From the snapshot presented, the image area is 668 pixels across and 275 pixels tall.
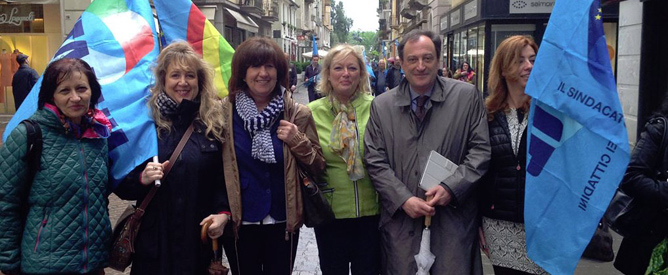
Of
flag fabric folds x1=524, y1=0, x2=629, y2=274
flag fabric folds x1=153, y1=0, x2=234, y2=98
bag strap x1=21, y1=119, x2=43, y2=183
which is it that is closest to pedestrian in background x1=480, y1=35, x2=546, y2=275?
flag fabric folds x1=524, y1=0, x2=629, y2=274

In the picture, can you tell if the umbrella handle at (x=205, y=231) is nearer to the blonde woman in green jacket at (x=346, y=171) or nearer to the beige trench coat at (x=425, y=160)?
the blonde woman in green jacket at (x=346, y=171)

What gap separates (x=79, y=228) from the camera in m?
3.01

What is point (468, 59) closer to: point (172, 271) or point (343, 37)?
point (172, 271)

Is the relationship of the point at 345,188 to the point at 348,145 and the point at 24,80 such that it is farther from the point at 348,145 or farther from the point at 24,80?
the point at 24,80

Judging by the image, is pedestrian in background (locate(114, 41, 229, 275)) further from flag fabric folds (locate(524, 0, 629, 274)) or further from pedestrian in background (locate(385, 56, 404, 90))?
pedestrian in background (locate(385, 56, 404, 90))

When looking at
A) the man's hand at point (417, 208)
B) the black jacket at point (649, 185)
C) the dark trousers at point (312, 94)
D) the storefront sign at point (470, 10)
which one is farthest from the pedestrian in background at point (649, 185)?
the storefront sign at point (470, 10)

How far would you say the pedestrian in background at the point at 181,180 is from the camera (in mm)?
3348

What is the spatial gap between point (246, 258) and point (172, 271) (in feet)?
1.50

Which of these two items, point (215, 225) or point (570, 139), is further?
point (215, 225)

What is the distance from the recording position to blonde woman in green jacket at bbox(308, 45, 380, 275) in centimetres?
373

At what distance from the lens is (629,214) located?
3064 mm

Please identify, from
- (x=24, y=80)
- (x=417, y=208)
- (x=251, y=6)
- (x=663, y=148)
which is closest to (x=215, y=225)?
(x=417, y=208)

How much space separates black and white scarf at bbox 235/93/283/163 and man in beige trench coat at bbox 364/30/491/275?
1.86 ft

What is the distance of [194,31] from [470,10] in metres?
13.7
